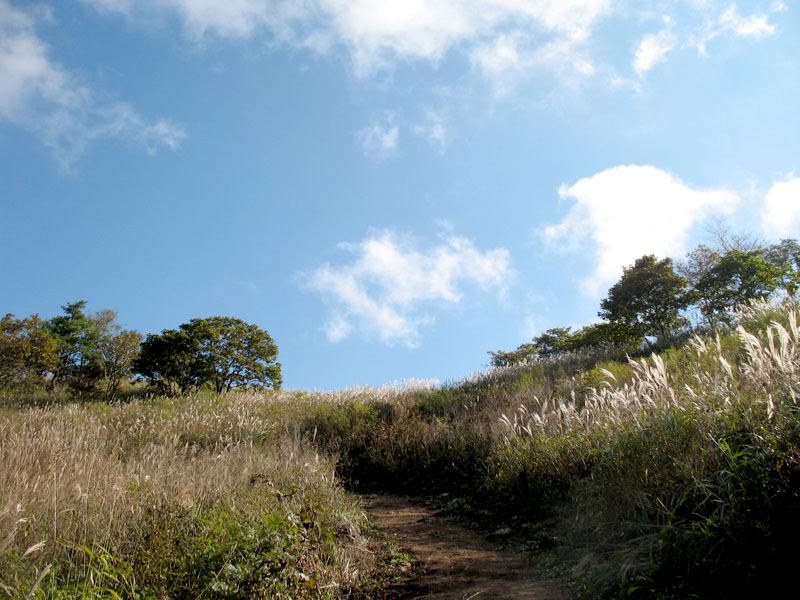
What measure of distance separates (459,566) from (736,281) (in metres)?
27.2

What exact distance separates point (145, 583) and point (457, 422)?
7.33m

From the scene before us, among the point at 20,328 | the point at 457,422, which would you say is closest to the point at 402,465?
the point at 457,422

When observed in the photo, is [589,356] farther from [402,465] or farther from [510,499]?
[510,499]

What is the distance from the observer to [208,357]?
70.4ft

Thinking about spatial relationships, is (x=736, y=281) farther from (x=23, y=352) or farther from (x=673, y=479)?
(x=23, y=352)

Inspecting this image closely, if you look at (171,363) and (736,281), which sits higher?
(736,281)

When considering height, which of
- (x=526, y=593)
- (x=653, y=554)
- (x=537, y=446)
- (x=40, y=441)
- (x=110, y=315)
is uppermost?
(x=110, y=315)

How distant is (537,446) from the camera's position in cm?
626

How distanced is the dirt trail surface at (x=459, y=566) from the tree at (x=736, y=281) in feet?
78.3

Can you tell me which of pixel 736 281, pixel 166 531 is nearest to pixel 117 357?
pixel 166 531

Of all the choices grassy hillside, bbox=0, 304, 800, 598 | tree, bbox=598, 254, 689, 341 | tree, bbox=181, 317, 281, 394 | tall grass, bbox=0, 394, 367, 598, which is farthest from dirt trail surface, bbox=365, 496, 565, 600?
tree, bbox=598, 254, 689, 341

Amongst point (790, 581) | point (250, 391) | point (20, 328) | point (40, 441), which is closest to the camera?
point (790, 581)

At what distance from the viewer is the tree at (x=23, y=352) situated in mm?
21781

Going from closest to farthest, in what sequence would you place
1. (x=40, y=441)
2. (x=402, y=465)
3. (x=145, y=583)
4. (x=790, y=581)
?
(x=790, y=581) < (x=145, y=583) < (x=40, y=441) < (x=402, y=465)
